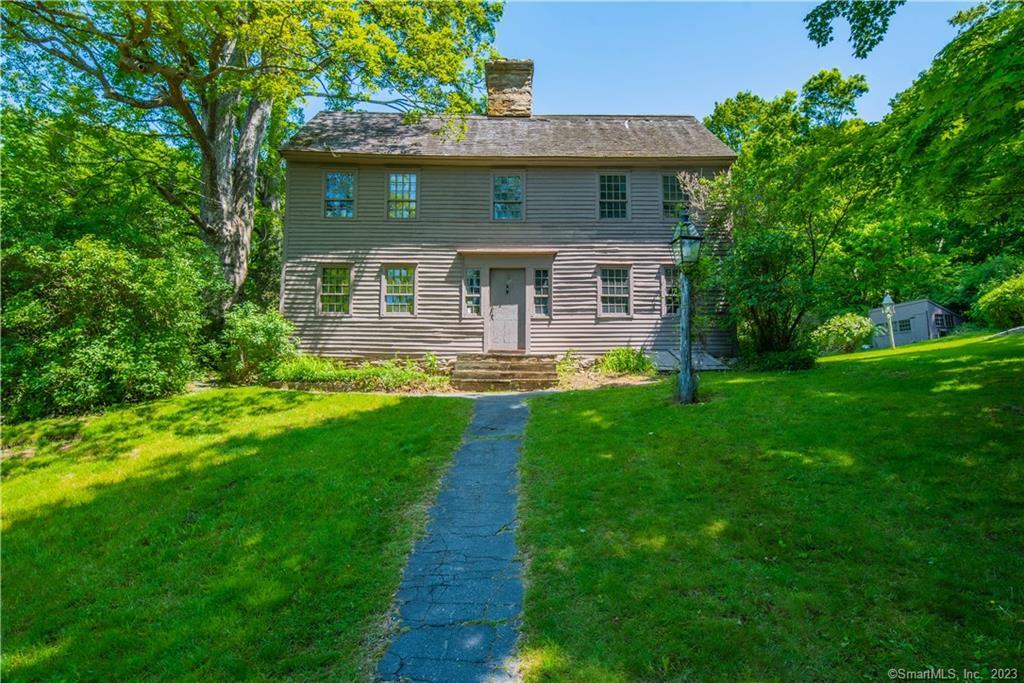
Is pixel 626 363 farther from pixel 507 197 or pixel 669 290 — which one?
pixel 507 197

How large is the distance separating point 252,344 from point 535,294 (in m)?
7.87

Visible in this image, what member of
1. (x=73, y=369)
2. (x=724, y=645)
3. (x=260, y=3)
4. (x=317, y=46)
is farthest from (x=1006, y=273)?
(x=73, y=369)

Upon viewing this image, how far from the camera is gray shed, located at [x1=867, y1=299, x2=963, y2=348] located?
17.7 metres

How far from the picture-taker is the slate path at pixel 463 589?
259cm

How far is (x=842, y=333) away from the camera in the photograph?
15.0 meters

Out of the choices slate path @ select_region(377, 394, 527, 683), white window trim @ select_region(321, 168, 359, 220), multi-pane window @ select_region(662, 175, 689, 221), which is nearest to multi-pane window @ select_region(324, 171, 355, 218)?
white window trim @ select_region(321, 168, 359, 220)

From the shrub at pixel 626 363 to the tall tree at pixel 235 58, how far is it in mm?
8203

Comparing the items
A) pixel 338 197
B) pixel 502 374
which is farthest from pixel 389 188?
pixel 502 374

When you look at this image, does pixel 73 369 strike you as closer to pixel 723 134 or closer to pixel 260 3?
pixel 260 3

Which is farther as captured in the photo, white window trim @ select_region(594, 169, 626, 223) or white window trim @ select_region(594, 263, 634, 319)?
white window trim @ select_region(594, 169, 626, 223)

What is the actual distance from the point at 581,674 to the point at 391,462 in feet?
12.9

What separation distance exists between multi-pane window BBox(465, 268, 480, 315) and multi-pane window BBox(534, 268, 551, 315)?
181cm

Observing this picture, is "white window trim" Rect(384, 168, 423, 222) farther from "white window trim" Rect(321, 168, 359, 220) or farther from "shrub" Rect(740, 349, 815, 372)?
"shrub" Rect(740, 349, 815, 372)

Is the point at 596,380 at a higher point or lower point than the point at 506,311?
lower
